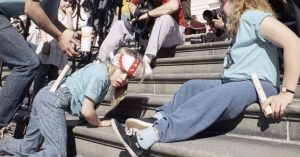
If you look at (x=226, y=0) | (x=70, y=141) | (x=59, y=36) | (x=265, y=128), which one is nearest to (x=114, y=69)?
(x=59, y=36)

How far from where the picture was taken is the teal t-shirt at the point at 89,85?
9.07 feet

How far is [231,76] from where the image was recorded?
2518mm

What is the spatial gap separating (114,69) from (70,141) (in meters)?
0.71

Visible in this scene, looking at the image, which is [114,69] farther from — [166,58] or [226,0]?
[166,58]

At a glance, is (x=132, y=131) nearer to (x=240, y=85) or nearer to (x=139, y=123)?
(x=139, y=123)

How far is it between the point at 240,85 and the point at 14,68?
164 centimetres

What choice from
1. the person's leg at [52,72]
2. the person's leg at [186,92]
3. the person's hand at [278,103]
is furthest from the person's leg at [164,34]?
the person's hand at [278,103]

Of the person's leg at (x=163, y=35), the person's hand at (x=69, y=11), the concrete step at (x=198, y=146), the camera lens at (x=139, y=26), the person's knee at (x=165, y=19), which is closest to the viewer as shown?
the concrete step at (x=198, y=146)

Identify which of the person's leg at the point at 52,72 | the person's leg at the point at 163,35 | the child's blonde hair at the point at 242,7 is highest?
the child's blonde hair at the point at 242,7

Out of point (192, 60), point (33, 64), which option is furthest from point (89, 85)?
point (192, 60)

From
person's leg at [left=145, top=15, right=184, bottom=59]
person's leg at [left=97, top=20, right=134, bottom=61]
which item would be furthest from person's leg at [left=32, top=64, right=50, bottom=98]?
person's leg at [left=145, top=15, right=184, bottom=59]

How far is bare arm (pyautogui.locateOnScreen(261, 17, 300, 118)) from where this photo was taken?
7.13ft

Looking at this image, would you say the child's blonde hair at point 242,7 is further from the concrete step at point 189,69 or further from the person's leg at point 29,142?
the person's leg at point 29,142

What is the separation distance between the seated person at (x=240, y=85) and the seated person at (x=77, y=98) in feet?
1.43
